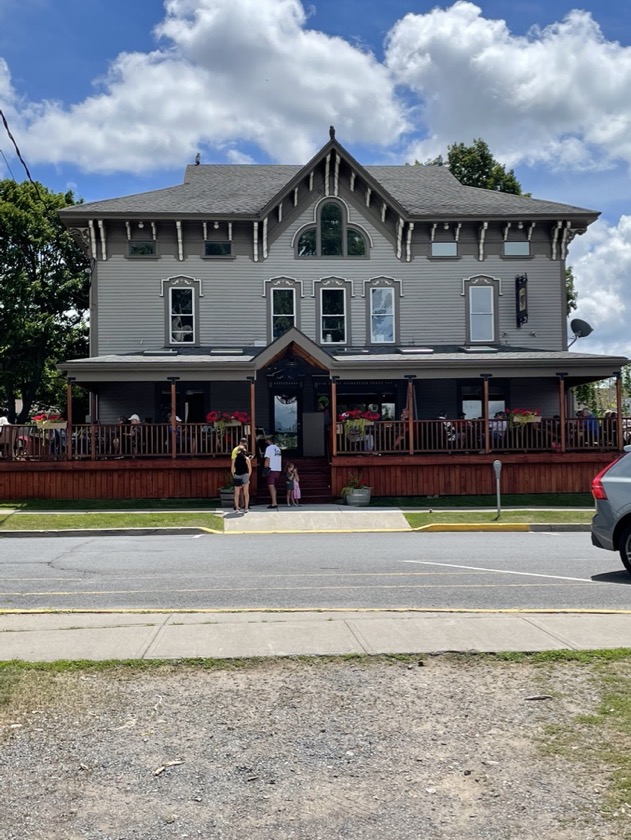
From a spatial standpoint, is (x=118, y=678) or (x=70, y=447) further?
(x=70, y=447)

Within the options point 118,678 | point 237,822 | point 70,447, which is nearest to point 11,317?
point 70,447

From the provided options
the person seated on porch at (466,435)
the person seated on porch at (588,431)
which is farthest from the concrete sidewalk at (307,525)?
the person seated on porch at (588,431)

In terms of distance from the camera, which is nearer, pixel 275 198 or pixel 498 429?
pixel 498 429

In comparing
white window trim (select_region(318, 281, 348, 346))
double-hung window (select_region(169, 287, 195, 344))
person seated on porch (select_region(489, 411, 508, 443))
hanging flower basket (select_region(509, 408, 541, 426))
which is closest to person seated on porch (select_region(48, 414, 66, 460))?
double-hung window (select_region(169, 287, 195, 344))

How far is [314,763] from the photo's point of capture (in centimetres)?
425

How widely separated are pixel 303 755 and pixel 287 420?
2224 centimetres

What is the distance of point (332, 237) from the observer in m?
26.7

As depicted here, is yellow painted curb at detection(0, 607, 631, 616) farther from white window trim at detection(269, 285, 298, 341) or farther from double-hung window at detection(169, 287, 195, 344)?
white window trim at detection(269, 285, 298, 341)

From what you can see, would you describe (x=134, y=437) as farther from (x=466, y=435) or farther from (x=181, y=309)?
(x=466, y=435)

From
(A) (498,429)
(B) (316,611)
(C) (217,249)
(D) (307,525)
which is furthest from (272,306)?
(B) (316,611)

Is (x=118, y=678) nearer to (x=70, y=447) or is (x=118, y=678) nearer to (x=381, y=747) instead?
(x=381, y=747)

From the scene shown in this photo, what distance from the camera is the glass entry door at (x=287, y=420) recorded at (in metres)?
26.5

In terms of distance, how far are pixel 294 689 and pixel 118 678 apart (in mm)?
1240

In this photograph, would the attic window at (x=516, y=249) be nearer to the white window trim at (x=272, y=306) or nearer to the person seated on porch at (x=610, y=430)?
the person seated on porch at (x=610, y=430)
